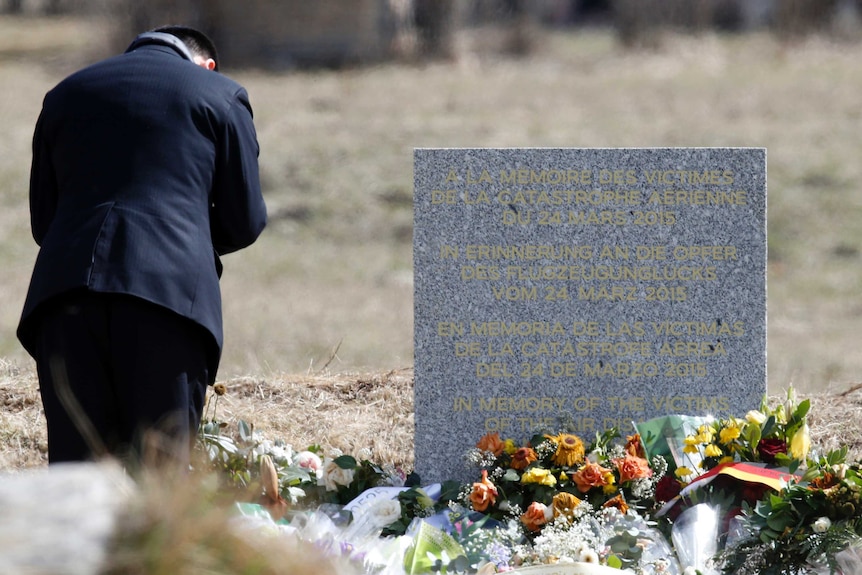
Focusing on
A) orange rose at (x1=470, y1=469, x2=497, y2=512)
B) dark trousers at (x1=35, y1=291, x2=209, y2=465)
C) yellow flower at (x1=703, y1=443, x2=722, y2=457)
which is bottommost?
orange rose at (x1=470, y1=469, x2=497, y2=512)

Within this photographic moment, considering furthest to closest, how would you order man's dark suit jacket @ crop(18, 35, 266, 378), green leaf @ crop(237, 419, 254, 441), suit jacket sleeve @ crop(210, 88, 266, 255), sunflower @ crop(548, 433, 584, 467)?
1. green leaf @ crop(237, 419, 254, 441)
2. sunflower @ crop(548, 433, 584, 467)
3. suit jacket sleeve @ crop(210, 88, 266, 255)
4. man's dark suit jacket @ crop(18, 35, 266, 378)

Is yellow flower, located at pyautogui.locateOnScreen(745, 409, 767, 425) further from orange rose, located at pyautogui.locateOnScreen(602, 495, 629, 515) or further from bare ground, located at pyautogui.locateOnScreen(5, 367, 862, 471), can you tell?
bare ground, located at pyautogui.locateOnScreen(5, 367, 862, 471)

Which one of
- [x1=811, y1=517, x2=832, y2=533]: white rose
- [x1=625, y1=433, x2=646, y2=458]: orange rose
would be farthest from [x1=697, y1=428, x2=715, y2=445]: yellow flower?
[x1=811, y1=517, x2=832, y2=533]: white rose

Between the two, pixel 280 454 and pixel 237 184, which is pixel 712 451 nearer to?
pixel 280 454

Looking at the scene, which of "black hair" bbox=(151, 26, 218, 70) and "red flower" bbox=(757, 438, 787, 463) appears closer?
"black hair" bbox=(151, 26, 218, 70)

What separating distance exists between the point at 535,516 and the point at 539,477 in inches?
7.2

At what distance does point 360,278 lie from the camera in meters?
10.0

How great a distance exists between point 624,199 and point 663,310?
0.46 meters

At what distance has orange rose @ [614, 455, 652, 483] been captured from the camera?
4.07 meters

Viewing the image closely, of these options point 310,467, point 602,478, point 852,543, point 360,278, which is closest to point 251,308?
point 360,278

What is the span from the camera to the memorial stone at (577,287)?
448 cm

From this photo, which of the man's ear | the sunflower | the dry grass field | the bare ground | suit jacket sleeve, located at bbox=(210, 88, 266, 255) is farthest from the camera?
the dry grass field

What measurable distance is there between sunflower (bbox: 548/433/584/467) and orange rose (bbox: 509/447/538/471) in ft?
0.28

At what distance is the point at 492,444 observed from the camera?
14.3ft
